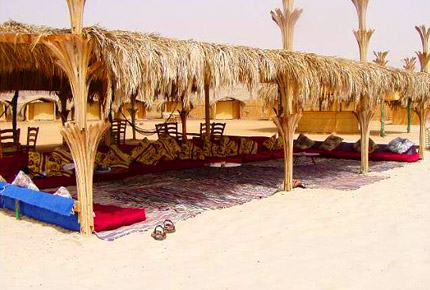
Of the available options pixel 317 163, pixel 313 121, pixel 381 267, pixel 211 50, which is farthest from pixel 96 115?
pixel 381 267

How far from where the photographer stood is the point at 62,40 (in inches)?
192

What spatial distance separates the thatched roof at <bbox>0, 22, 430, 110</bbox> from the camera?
4973 millimetres

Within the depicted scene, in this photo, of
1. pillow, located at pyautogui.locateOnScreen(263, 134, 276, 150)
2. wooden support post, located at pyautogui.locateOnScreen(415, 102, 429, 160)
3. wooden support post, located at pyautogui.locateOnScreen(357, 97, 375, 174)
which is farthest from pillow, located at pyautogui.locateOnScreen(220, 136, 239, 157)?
wooden support post, located at pyautogui.locateOnScreen(415, 102, 429, 160)

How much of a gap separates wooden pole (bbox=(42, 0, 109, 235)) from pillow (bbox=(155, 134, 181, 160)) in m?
4.77

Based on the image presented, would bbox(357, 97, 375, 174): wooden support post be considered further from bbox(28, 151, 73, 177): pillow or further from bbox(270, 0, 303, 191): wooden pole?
bbox(28, 151, 73, 177): pillow

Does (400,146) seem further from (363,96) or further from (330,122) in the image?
(330,122)

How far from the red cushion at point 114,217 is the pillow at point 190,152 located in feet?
14.7

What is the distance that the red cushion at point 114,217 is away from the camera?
5.29 metres

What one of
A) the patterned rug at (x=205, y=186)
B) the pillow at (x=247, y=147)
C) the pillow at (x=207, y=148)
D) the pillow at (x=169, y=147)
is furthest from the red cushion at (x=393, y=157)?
the pillow at (x=169, y=147)

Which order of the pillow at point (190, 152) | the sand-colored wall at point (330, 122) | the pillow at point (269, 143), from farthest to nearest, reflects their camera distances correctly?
the sand-colored wall at point (330, 122) < the pillow at point (269, 143) < the pillow at point (190, 152)

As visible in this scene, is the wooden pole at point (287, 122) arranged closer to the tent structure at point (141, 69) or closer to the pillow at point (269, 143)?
the tent structure at point (141, 69)

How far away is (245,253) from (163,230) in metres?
0.98

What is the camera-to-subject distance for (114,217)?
5430 mm

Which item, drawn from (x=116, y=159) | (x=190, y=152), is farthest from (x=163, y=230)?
(x=190, y=152)
